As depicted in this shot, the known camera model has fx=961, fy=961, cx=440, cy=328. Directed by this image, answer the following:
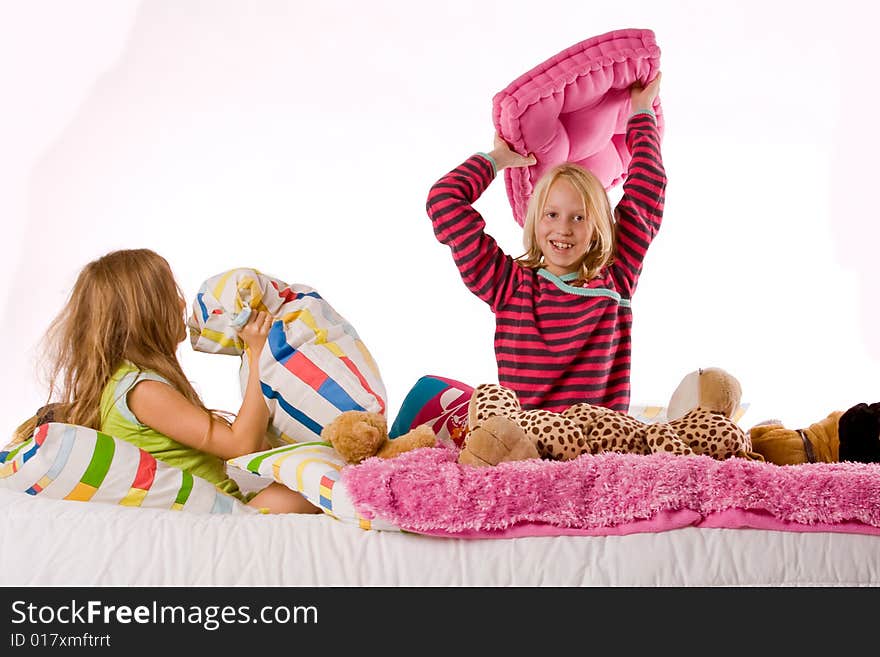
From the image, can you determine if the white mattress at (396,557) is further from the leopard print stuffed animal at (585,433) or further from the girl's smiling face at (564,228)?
the girl's smiling face at (564,228)

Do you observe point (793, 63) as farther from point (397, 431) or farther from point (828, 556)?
point (828, 556)

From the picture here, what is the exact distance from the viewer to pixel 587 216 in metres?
1.92

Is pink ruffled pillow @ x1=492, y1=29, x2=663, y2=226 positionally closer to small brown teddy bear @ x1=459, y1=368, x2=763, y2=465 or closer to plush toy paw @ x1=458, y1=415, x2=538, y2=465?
small brown teddy bear @ x1=459, y1=368, x2=763, y2=465

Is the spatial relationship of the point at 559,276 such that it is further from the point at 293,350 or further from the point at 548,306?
the point at 293,350

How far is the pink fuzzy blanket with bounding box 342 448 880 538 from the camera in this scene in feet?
4.03

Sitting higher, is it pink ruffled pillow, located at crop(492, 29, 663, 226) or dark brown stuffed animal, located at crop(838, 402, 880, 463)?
pink ruffled pillow, located at crop(492, 29, 663, 226)

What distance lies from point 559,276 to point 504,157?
0.96 ft

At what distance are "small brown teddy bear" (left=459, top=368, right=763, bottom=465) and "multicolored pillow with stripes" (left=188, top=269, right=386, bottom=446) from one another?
0.24m

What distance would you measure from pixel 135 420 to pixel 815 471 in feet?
3.42

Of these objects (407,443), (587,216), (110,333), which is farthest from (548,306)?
(110,333)

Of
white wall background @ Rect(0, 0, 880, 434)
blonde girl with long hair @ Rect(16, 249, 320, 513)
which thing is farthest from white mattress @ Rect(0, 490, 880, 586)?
white wall background @ Rect(0, 0, 880, 434)

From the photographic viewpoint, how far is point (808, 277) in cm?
341

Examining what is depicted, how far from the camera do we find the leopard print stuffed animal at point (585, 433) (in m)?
1.38

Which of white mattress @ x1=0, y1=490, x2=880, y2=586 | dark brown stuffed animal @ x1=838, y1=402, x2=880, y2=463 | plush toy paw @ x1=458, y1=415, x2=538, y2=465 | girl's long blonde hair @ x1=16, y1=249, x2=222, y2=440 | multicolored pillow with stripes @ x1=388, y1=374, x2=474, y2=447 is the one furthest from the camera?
multicolored pillow with stripes @ x1=388, y1=374, x2=474, y2=447
